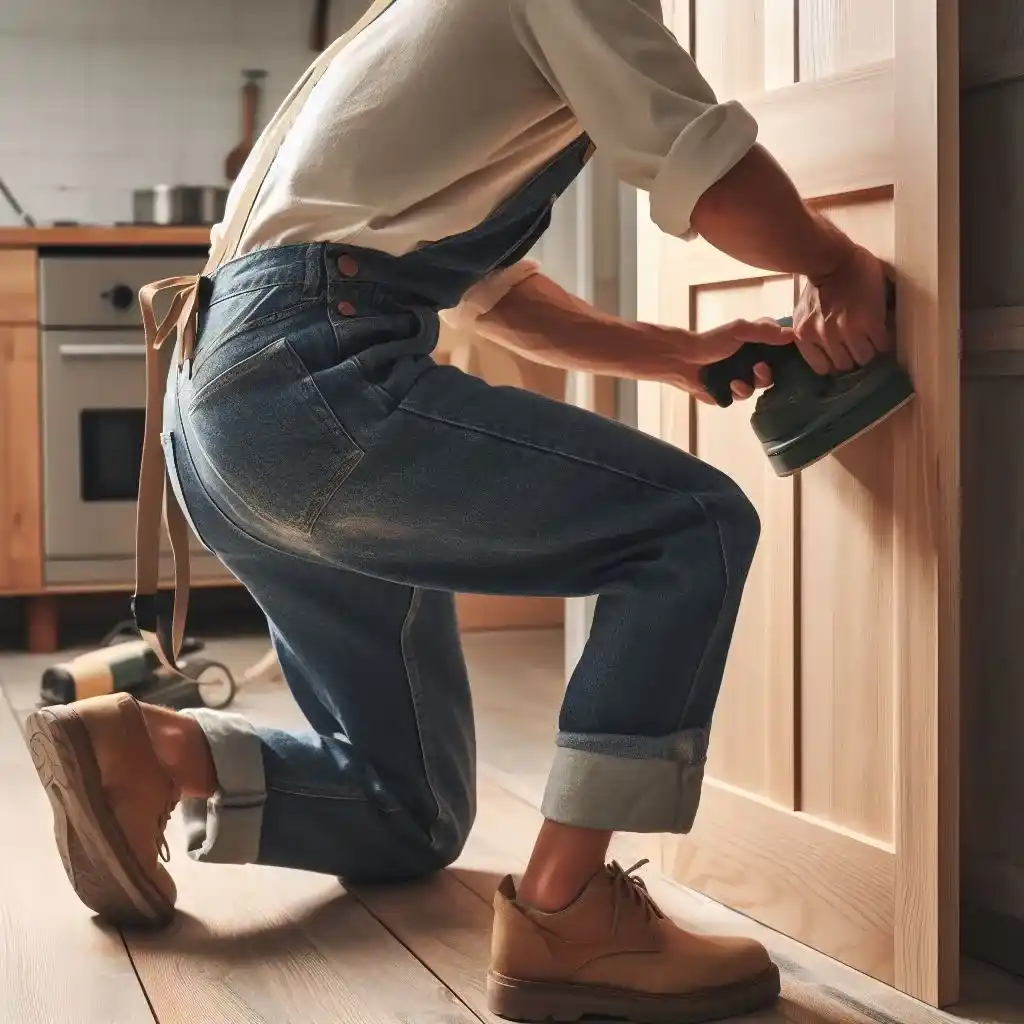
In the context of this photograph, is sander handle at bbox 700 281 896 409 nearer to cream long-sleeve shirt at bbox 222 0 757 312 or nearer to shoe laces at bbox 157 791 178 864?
cream long-sleeve shirt at bbox 222 0 757 312

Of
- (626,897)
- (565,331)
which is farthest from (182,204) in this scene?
(626,897)

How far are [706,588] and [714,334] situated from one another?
341mm

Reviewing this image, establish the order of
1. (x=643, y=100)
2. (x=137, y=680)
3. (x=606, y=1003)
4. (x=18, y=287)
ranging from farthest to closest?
(x=18, y=287) < (x=137, y=680) < (x=606, y=1003) < (x=643, y=100)

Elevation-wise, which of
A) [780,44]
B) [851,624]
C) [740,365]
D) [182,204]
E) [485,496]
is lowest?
[851,624]

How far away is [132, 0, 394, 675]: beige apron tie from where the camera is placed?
4.41 feet

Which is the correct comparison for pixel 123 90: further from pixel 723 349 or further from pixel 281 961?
pixel 281 961

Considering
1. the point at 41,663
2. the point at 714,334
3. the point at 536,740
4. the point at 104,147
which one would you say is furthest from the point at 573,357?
A: the point at 104,147

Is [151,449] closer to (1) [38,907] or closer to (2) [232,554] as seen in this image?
(2) [232,554]

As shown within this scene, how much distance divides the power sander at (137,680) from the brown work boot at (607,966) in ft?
4.52

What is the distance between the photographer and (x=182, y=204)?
361 centimetres

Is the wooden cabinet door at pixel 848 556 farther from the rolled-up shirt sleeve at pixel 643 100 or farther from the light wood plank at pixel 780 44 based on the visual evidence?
the rolled-up shirt sleeve at pixel 643 100

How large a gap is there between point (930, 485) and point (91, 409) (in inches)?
99.0

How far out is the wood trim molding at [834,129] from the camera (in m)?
1.33

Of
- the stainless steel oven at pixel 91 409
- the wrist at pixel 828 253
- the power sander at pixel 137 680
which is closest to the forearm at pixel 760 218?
the wrist at pixel 828 253
